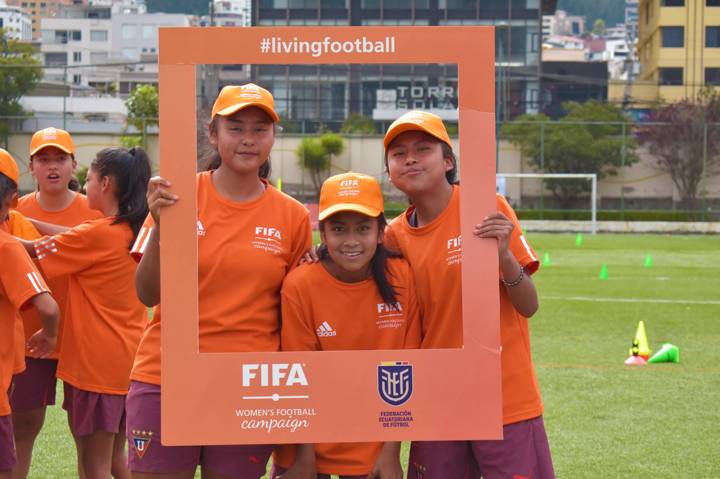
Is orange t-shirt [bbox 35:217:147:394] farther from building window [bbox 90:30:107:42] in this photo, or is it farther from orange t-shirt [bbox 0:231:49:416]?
building window [bbox 90:30:107:42]

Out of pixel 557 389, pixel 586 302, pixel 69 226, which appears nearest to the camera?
pixel 69 226

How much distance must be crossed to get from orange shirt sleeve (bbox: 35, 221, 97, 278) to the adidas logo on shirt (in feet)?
5.35

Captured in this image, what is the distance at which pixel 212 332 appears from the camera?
11.6ft

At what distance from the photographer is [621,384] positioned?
909 cm

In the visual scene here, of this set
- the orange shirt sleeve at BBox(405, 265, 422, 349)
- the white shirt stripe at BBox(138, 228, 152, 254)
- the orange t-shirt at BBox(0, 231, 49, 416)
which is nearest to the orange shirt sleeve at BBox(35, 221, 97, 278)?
the orange t-shirt at BBox(0, 231, 49, 416)

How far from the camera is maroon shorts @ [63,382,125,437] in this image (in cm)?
500

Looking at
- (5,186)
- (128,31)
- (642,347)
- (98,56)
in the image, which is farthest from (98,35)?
(5,186)

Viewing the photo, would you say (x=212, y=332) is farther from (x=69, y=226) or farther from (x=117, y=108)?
(x=117, y=108)

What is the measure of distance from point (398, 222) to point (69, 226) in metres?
2.32

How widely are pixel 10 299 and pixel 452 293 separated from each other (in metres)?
1.72

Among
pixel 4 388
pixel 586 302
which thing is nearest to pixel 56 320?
pixel 4 388

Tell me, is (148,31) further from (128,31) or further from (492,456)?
(492,456)

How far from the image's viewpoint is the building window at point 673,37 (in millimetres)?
66688

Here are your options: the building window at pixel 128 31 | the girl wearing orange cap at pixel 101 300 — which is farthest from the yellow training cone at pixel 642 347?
the building window at pixel 128 31
